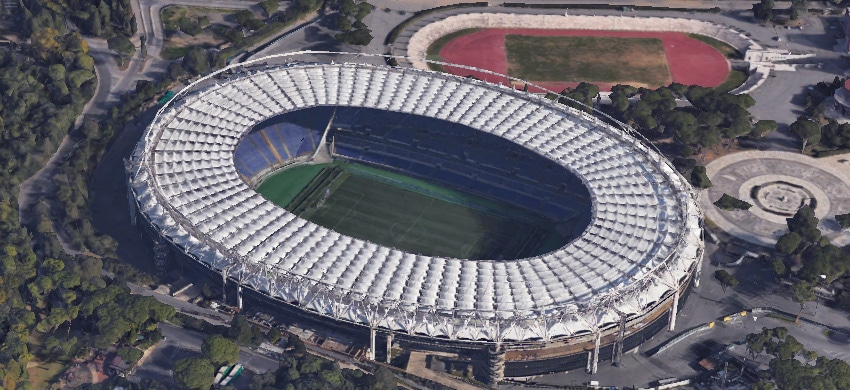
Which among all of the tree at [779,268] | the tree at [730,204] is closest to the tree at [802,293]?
the tree at [779,268]

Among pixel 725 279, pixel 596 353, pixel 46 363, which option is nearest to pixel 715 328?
pixel 725 279

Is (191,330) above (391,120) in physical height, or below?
below

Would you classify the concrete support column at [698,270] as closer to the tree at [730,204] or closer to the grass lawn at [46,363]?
the tree at [730,204]

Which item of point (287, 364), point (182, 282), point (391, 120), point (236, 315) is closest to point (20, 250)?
point (182, 282)

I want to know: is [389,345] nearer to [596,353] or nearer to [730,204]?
[596,353]

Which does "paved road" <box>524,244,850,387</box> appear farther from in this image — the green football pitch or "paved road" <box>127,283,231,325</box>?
"paved road" <box>127,283,231,325</box>

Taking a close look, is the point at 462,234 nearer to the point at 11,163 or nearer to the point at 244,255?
the point at 244,255

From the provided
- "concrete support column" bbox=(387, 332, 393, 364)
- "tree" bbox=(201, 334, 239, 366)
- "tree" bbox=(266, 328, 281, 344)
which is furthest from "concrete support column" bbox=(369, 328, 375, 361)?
"tree" bbox=(201, 334, 239, 366)
